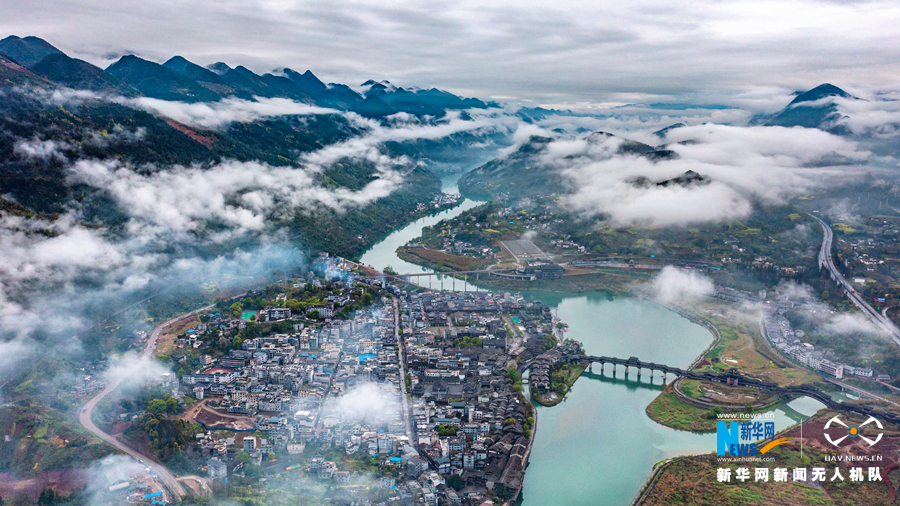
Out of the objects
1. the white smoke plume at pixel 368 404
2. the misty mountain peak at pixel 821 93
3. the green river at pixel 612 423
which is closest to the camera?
the green river at pixel 612 423

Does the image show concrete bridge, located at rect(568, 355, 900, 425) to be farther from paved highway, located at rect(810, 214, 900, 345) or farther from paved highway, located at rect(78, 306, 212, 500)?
paved highway, located at rect(78, 306, 212, 500)

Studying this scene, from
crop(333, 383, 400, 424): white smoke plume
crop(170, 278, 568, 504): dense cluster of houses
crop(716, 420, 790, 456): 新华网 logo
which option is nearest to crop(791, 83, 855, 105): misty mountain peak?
crop(170, 278, 568, 504): dense cluster of houses

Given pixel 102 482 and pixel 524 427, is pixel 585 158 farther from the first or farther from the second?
pixel 102 482

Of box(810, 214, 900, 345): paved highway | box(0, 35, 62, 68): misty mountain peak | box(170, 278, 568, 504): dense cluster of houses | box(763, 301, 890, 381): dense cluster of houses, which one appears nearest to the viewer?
box(170, 278, 568, 504): dense cluster of houses

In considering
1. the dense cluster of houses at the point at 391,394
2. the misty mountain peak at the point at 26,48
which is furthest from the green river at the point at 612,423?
the misty mountain peak at the point at 26,48

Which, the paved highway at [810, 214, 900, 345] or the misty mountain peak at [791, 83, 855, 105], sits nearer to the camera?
the paved highway at [810, 214, 900, 345]

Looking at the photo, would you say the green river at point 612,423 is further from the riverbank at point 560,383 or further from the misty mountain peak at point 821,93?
the misty mountain peak at point 821,93

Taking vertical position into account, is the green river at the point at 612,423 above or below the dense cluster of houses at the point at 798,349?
below
